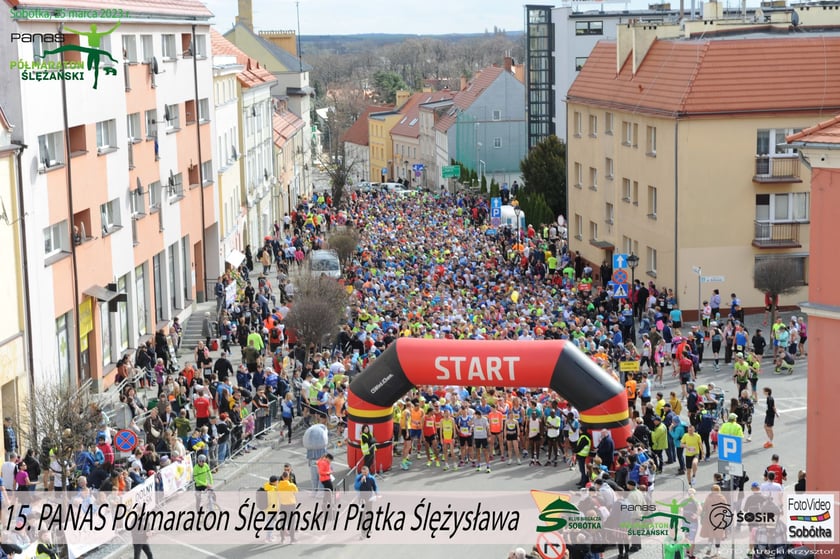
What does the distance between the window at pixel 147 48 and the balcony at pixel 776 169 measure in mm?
20990

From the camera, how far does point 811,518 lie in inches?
750

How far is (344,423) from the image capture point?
2928cm

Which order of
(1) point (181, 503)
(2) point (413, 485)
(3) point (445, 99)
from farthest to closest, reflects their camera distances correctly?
(3) point (445, 99) → (2) point (413, 485) → (1) point (181, 503)

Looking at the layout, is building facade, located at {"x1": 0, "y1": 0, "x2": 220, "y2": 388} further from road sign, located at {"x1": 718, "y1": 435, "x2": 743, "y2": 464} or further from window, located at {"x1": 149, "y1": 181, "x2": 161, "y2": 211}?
road sign, located at {"x1": 718, "y1": 435, "x2": 743, "y2": 464}

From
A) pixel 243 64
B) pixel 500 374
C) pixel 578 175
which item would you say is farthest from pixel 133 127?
pixel 243 64

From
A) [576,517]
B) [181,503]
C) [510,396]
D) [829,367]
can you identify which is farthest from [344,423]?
[829,367]

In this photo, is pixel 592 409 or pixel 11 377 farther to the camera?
pixel 11 377

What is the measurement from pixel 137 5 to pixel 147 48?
159 centimetres

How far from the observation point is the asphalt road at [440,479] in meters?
21.0

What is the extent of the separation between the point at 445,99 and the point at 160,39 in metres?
72.4

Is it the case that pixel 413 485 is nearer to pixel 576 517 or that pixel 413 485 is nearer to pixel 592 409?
pixel 592 409

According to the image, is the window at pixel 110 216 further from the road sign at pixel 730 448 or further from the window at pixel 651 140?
the road sign at pixel 730 448

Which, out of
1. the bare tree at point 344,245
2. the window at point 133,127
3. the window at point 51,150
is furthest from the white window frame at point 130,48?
the bare tree at point 344,245

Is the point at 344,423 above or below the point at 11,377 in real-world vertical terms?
below
